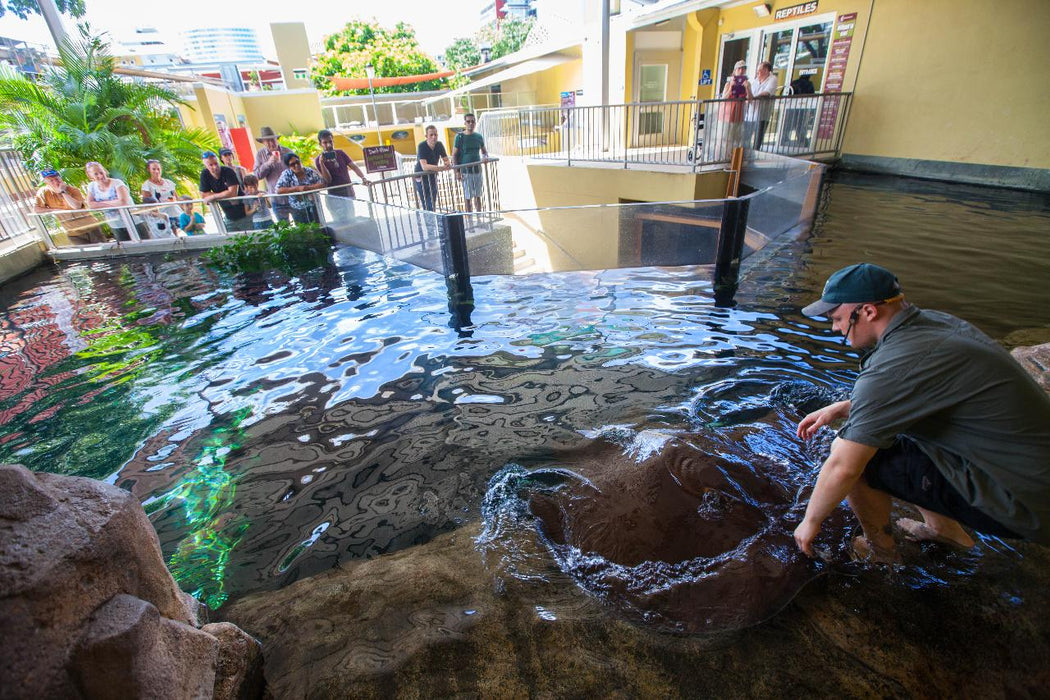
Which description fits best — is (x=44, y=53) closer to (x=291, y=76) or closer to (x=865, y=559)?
(x=865, y=559)

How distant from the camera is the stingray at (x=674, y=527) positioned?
2385 mm

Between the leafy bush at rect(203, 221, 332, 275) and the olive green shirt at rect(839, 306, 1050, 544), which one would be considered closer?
the olive green shirt at rect(839, 306, 1050, 544)

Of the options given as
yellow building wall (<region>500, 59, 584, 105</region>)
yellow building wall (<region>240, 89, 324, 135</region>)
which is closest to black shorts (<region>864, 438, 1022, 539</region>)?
yellow building wall (<region>500, 59, 584, 105</region>)

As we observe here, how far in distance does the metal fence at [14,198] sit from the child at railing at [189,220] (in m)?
2.90

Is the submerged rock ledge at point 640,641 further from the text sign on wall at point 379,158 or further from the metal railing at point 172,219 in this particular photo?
the text sign on wall at point 379,158

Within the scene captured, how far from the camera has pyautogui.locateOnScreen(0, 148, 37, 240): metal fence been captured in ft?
31.0

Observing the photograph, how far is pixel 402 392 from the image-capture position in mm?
4609

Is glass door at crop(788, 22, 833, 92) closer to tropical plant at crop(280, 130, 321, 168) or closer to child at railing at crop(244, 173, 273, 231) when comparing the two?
child at railing at crop(244, 173, 273, 231)

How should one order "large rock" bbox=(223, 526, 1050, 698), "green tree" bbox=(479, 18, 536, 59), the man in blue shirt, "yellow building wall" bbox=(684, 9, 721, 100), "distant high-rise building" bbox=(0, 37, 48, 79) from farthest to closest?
1. "green tree" bbox=(479, 18, 536, 59)
2. "yellow building wall" bbox=(684, 9, 721, 100)
3. "distant high-rise building" bbox=(0, 37, 48, 79)
4. the man in blue shirt
5. "large rock" bbox=(223, 526, 1050, 698)

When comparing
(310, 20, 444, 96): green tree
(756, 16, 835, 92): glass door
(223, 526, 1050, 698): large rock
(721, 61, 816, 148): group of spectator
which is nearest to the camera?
(223, 526, 1050, 698): large rock

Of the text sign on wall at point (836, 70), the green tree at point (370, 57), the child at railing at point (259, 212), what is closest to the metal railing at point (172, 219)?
the child at railing at point (259, 212)

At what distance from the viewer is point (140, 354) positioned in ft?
18.3

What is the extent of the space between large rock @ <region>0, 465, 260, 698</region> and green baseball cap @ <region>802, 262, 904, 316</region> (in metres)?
2.73

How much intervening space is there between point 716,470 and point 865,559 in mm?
826
